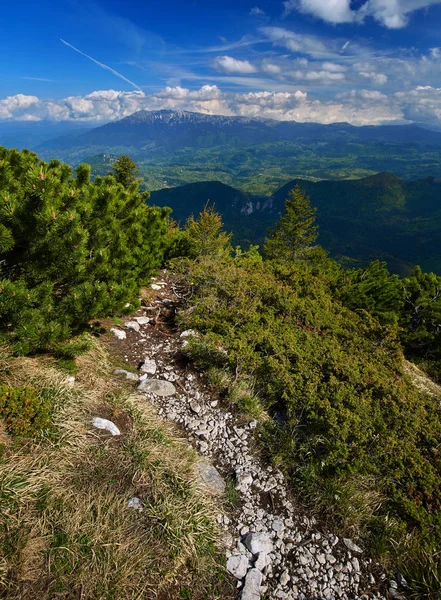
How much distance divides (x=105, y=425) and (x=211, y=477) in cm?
204

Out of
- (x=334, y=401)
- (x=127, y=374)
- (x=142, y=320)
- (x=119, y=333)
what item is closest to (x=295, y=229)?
(x=142, y=320)

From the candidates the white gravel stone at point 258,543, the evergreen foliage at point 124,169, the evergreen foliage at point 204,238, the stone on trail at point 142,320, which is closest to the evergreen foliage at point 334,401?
the white gravel stone at point 258,543

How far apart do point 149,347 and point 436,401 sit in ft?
24.1

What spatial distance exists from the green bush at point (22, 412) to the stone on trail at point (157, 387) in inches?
78.8

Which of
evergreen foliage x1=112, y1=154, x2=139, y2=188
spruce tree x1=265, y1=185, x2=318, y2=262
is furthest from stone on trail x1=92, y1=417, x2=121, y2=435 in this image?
spruce tree x1=265, y1=185, x2=318, y2=262

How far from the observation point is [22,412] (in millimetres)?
4441

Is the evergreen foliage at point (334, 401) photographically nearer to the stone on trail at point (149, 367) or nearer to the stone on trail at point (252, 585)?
the stone on trail at point (149, 367)

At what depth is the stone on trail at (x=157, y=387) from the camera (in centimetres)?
633

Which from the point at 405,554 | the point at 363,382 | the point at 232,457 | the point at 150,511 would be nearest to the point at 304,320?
the point at 363,382

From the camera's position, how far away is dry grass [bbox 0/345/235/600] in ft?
10.4

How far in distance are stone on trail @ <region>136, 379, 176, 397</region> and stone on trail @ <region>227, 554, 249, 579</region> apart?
3.15m

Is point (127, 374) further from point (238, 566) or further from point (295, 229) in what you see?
point (295, 229)

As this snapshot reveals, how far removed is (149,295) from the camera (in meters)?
11.0

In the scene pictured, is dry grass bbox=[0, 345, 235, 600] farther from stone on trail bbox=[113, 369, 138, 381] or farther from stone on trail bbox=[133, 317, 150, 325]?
stone on trail bbox=[133, 317, 150, 325]
